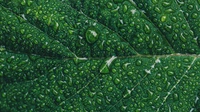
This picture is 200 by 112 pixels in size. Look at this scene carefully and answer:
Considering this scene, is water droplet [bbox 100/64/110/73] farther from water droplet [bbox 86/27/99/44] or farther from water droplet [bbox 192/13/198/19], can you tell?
water droplet [bbox 192/13/198/19]

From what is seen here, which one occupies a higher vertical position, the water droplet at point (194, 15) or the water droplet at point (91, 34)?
the water droplet at point (194, 15)

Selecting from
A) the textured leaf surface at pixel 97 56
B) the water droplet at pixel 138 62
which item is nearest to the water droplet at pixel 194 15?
the textured leaf surface at pixel 97 56

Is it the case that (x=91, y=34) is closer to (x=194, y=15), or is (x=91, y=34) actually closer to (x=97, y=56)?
(x=97, y=56)

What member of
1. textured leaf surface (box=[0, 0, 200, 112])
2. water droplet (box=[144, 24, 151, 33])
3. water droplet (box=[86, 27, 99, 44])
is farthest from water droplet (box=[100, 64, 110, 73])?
water droplet (box=[144, 24, 151, 33])

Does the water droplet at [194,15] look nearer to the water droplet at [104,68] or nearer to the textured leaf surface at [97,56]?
the textured leaf surface at [97,56]

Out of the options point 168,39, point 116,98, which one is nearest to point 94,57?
point 116,98

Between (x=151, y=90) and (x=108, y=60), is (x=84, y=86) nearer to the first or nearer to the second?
(x=108, y=60)

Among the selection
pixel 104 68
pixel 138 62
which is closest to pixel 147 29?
pixel 138 62

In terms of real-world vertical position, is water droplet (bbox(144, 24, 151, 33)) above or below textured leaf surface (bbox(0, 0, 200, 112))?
above

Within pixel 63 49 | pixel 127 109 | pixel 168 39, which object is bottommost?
pixel 127 109
